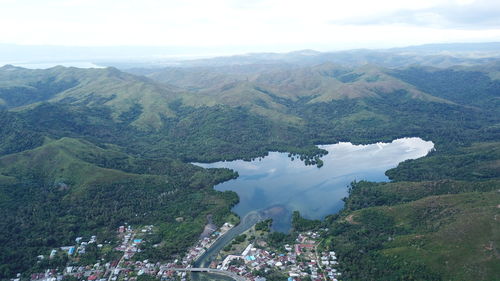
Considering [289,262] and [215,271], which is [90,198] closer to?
[215,271]

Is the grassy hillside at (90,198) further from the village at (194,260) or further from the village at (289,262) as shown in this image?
the village at (289,262)

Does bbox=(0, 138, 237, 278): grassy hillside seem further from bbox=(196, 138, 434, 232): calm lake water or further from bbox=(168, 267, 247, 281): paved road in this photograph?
bbox=(196, 138, 434, 232): calm lake water

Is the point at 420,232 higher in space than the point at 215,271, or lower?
higher

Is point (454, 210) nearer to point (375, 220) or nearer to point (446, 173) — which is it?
point (375, 220)

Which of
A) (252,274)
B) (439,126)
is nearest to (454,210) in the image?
(252,274)

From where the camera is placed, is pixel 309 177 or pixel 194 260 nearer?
pixel 194 260

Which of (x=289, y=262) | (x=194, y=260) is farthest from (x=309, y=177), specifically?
(x=194, y=260)

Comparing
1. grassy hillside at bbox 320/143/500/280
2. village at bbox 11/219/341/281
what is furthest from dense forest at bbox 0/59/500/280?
village at bbox 11/219/341/281
